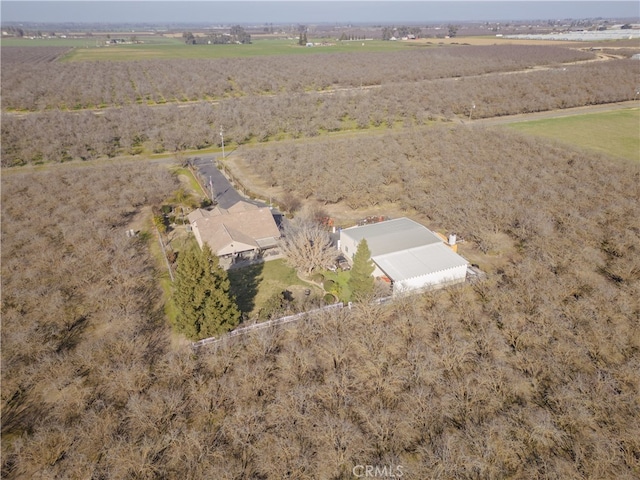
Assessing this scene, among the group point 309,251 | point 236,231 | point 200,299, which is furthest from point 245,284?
point 200,299

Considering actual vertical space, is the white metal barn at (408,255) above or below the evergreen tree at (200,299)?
below

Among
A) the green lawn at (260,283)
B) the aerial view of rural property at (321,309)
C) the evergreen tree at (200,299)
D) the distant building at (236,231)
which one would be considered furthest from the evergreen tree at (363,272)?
the distant building at (236,231)

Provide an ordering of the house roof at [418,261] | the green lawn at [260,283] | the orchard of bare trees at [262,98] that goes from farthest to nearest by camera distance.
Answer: the orchard of bare trees at [262,98]
the house roof at [418,261]
the green lawn at [260,283]

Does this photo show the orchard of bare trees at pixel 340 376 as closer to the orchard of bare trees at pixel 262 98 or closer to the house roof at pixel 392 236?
the house roof at pixel 392 236

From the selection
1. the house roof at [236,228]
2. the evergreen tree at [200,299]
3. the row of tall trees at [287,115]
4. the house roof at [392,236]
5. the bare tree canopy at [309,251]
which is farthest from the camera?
the row of tall trees at [287,115]

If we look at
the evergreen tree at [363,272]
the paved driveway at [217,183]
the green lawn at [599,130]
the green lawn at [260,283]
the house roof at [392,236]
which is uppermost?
the evergreen tree at [363,272]

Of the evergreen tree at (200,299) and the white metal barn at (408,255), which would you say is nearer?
the evergreen tree at (200,299)

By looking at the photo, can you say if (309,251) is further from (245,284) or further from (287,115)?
(287,115)

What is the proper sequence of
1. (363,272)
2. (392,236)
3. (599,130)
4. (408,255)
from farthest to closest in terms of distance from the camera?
1. (599,130)
2. (392,236)
3. (408,255)
4. (363,272)
